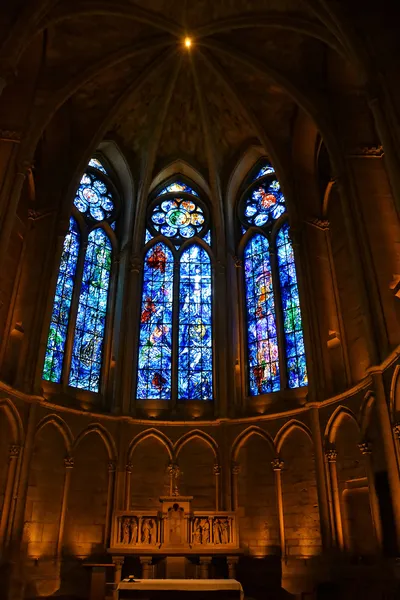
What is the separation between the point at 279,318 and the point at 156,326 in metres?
3.78

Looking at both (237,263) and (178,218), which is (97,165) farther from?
(237,263)

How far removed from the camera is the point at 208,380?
656 inches

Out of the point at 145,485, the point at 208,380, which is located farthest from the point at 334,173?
the point at 145,485

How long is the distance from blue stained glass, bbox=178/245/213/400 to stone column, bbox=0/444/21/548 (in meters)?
5.19

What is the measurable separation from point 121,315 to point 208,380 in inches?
127

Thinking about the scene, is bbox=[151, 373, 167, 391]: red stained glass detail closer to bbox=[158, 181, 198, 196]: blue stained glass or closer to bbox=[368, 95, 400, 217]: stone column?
bbox=[158, 181, 198, 196]: blue stained glass

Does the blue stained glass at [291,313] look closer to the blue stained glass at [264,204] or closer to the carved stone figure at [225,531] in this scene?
the blue stained glass at [264,204]

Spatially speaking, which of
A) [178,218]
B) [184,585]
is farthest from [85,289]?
[184,585]

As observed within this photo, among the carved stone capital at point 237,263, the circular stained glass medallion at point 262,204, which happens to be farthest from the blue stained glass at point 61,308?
the circular stained glass medallion at point 262,204

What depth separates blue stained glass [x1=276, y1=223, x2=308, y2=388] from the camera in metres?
15.5

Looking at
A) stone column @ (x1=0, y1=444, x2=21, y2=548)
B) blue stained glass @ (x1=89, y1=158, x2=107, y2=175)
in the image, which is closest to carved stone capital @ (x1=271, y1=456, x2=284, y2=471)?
stone column @ (x1=0, y1=444, x2=21, y2=548)

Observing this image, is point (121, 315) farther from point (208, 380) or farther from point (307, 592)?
point (307, 592)

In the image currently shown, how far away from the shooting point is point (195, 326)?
57.1 ft

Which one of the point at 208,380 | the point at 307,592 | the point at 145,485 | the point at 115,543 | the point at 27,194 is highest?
the point at 27,194
